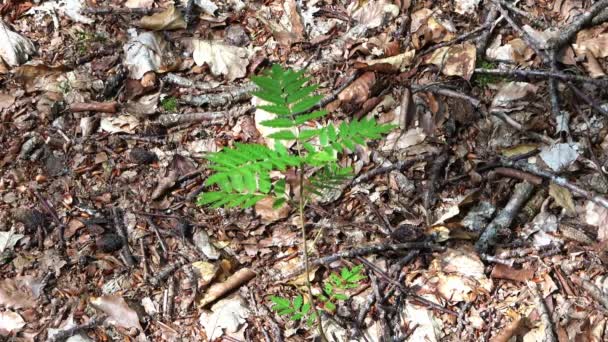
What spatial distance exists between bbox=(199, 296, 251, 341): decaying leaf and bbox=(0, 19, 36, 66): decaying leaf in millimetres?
2484

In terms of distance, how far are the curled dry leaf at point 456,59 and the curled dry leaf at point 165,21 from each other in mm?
1892

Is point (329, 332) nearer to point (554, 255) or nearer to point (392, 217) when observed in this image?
point (392, 217)

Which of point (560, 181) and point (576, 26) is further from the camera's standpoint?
point (576, 26)

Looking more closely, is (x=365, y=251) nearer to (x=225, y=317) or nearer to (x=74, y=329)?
(x=225, y=317)

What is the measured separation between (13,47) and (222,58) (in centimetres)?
157

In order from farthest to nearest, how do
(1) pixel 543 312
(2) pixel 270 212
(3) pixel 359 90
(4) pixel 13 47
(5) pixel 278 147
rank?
(4) pixel 13 47
(3) pixel 359 90
(2) pixel 270 212
(1) pixel 543 312
(5) pixel 278 147

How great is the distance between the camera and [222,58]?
13.4 ft

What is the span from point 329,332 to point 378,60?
1.84 m

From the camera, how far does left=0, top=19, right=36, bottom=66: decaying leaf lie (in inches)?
164

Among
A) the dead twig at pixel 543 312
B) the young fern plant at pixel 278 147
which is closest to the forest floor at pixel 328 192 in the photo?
the dead twig at pixel 543 312

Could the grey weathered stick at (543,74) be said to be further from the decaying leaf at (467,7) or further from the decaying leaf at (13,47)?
the decaying leaf at (13,47)

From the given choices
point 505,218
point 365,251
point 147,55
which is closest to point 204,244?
point 365,251

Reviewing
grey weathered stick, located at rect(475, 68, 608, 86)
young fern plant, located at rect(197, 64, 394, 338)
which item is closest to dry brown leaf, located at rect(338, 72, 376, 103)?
grey weathered stick, located at rect(475, 68, 608, 86)

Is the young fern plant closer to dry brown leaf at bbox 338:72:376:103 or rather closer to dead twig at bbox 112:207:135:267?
dead twig at bbox 112:207:135:267
